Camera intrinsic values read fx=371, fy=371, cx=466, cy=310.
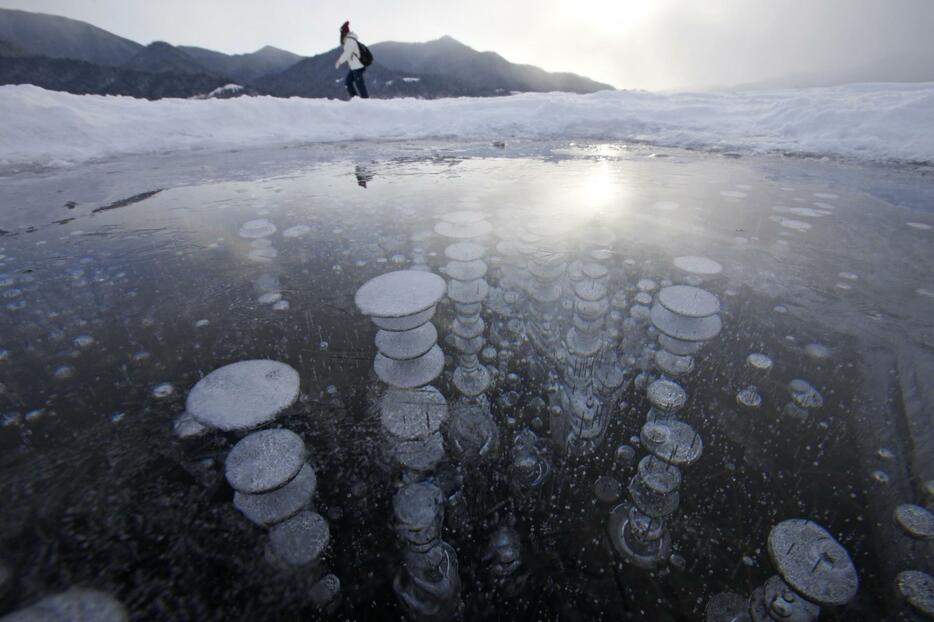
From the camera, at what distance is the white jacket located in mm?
10859

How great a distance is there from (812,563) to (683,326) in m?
1.28

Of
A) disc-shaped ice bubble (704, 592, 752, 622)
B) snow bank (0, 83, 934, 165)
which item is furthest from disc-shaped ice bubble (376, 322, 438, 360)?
snow bank (0, 83, 934, 165)

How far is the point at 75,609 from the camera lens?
1154mm

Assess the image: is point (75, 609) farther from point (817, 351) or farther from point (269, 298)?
point (817, 351)

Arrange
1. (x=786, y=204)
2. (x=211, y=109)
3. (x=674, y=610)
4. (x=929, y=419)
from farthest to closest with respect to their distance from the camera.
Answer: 1. (x=211, y=109)
2. (x=786, y=204)
3. (x=929, y=419)
4. (x=674, y=610)

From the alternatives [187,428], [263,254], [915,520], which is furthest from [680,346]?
[263,254]

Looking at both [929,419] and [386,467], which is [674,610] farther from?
[929,419]

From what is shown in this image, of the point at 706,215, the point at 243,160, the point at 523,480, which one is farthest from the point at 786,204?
the point at 243,160

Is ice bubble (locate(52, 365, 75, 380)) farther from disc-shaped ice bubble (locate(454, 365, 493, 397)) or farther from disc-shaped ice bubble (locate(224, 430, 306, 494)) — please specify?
disc-shaped ice bubble (locate(454, 365, 493, 397))

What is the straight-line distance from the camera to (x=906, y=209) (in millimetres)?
4180

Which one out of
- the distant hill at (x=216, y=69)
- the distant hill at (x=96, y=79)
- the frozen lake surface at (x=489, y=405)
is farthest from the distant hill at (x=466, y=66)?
the frozen lake surface at (x=489, y=405)

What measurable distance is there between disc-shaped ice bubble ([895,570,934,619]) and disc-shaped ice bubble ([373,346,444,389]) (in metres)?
1.90

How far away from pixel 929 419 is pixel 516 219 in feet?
10.4

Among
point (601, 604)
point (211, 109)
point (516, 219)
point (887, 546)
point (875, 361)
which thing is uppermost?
point (211, 109)
